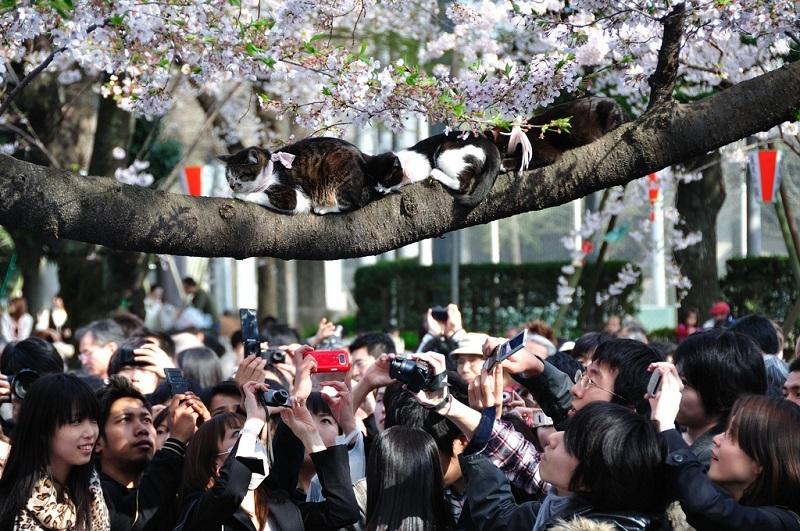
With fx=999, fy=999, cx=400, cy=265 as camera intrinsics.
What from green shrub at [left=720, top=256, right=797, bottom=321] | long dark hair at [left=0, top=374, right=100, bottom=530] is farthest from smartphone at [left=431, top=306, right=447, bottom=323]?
green shrub at [left=720, top=256, right=797, bottom=321]

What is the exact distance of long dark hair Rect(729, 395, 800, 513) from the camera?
2758 mm

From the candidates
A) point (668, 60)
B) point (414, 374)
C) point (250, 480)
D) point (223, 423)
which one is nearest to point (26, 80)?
point (223, 423)

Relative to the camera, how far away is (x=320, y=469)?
3.50 m

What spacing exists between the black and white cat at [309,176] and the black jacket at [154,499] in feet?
3.48

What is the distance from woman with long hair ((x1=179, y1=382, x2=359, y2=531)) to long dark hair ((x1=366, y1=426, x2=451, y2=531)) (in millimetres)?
171

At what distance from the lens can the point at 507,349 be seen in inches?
128

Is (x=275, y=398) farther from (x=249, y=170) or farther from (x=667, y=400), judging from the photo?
(x=249, y=170)

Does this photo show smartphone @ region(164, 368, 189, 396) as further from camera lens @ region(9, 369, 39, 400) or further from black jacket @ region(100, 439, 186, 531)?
camera lens @ region(9, 369, 39, 400)

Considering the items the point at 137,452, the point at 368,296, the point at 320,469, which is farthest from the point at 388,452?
the point at 368,296

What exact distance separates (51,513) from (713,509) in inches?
84.2

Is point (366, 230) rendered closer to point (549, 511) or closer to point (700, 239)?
point (549, 511)

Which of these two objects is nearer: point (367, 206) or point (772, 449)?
point (772, 449)

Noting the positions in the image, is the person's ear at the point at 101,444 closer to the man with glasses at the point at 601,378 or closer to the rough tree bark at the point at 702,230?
the man with glasses at the point at 601,378

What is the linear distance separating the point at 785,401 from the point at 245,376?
1.87 meters
